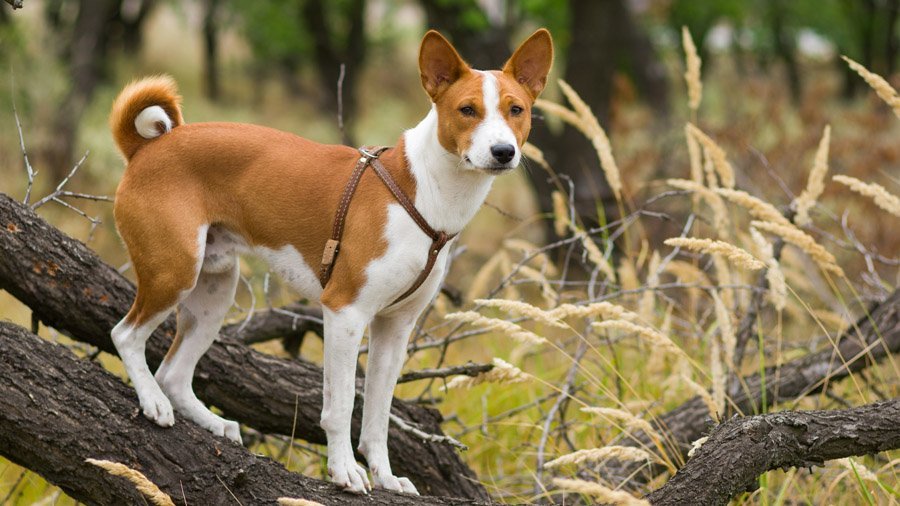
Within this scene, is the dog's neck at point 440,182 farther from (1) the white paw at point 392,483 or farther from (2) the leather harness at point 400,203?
(1) the white paw at point 392,483

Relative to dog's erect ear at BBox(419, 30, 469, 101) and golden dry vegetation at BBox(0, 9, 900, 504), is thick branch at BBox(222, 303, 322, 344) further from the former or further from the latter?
dog's erect ear at BBox(419, 30, 469, 101)

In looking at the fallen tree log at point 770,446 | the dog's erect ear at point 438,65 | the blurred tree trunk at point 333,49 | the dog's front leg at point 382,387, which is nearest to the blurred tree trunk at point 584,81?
the dog's front leg at point 382,387

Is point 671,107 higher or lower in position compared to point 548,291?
lower

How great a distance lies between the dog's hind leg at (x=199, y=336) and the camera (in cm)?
380

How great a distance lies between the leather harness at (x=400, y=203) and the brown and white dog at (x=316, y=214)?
0.02m

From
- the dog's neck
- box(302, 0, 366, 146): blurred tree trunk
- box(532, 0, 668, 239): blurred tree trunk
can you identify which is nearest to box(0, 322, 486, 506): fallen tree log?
the dog's neck

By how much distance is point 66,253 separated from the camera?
3695mm

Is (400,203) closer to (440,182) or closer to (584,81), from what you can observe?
(440,182)

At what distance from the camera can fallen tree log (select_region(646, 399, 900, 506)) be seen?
3010 mm

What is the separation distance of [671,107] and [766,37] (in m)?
9.46

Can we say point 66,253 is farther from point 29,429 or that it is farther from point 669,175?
point 669,175

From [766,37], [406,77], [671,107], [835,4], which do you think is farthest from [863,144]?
[406,77]

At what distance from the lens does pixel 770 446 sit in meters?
3.06

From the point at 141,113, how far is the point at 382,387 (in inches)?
50.6
